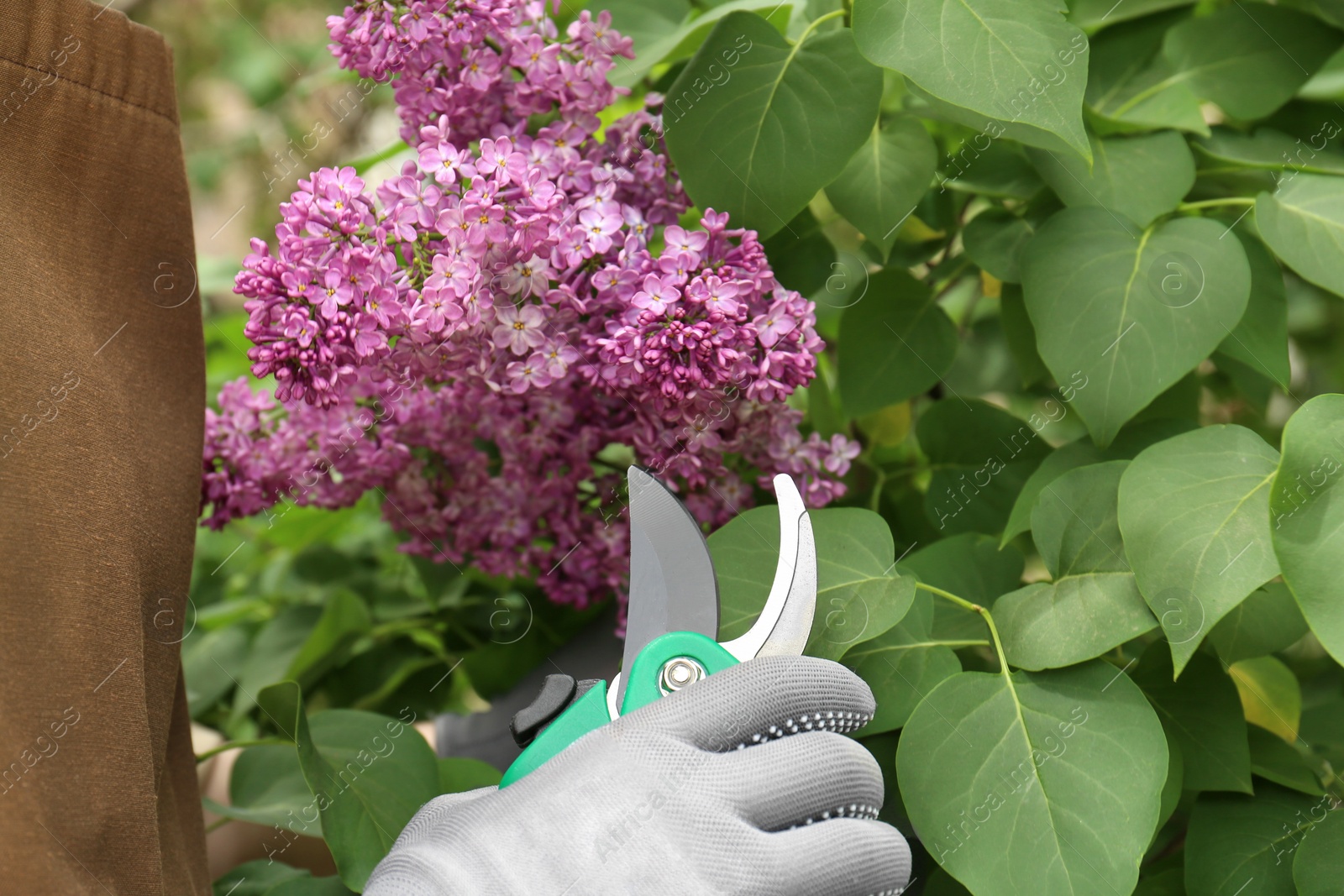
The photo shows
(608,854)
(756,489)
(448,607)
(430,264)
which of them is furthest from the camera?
(448,607)

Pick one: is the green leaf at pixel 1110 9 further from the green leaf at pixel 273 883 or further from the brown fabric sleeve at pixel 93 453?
the green leaf at pixel 273 883

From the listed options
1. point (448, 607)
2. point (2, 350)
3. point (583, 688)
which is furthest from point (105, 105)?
point (448, 607)

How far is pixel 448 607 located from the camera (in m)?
0.79

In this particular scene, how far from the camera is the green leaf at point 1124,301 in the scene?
48cm

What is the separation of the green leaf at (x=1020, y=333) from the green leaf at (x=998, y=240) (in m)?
0.02

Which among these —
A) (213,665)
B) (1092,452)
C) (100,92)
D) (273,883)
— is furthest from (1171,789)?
(213,665)

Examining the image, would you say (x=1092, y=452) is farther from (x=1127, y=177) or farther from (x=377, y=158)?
(x=377, y=158)

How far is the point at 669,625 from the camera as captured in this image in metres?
0.41

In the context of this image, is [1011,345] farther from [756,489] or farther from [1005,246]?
[756,489]

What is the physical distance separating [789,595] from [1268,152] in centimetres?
43

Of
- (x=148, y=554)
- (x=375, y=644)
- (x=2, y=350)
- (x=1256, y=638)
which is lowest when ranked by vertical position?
(x=375, y=644)

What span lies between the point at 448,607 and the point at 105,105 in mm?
457

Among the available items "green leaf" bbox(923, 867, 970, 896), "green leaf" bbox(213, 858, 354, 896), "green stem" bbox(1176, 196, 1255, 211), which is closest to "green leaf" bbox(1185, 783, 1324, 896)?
"green leaf" bbox(923, 867, 970, 896)

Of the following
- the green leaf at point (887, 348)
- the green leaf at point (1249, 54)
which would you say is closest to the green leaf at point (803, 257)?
the green leaf at point (887, 348)
